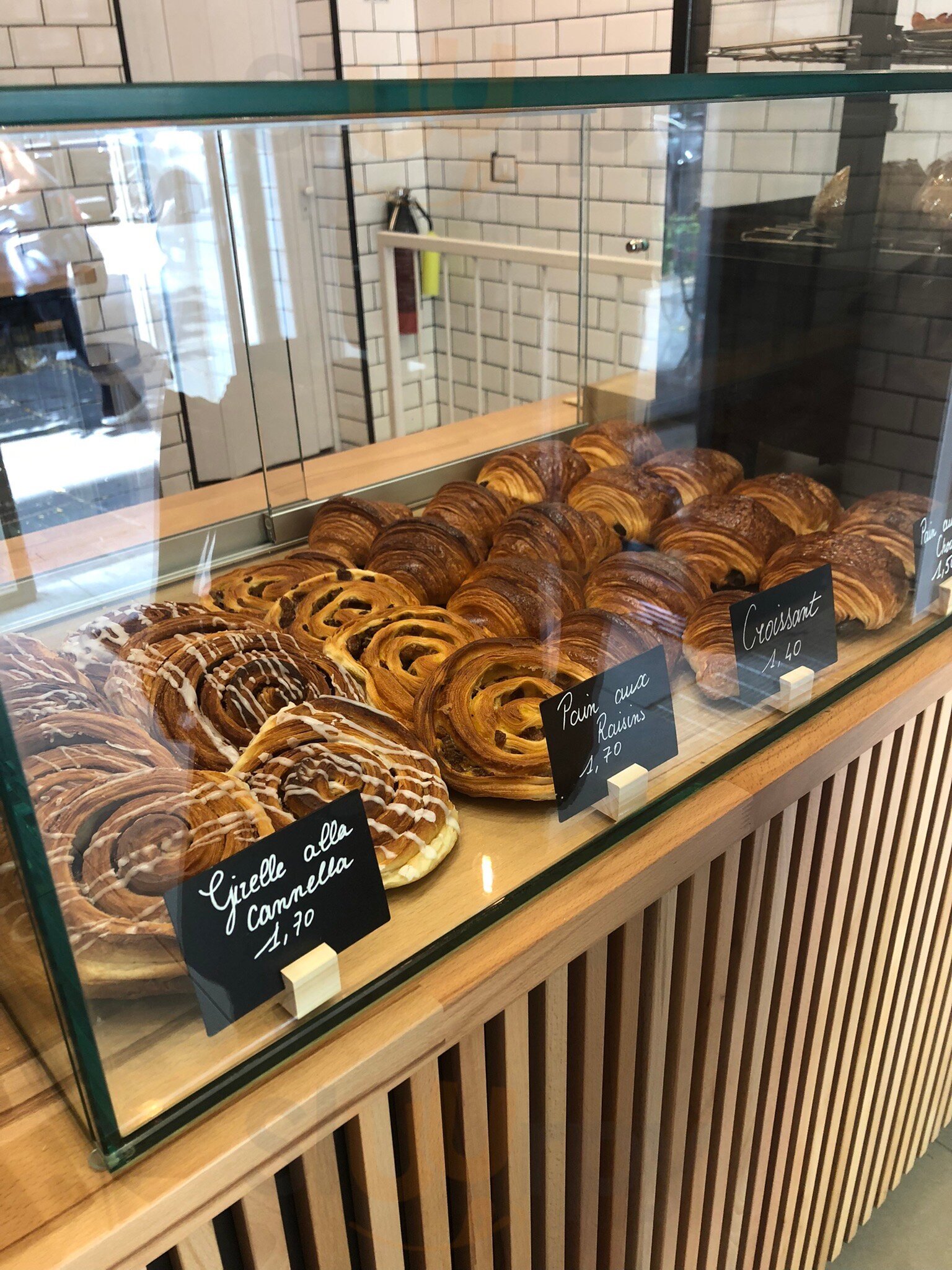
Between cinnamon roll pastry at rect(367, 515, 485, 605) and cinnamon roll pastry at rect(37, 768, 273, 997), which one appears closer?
cinnamon roll pastry at rect(37, 768, 273, 997)

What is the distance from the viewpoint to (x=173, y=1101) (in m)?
0.57

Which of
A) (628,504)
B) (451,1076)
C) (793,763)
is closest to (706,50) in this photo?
(628,504)

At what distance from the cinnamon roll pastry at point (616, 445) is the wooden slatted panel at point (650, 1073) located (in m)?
0.65

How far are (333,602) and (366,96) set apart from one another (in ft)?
1.54

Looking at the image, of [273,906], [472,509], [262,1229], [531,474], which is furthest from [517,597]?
[262,1229]

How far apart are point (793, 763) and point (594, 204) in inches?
30.2

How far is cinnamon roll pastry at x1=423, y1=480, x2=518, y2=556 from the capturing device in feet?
3.81

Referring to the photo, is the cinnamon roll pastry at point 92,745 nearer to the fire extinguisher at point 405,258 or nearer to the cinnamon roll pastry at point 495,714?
the cinnamon roll pastry at point 495,714

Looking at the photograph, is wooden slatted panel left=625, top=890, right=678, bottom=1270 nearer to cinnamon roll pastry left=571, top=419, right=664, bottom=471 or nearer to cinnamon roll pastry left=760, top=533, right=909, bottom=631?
cinnamon roll pastry left=760, top=533, right=909, bottom=631

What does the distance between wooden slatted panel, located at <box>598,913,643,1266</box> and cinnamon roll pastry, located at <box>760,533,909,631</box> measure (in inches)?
15.8

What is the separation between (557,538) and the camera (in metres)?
1.11

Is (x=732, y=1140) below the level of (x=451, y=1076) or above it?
below

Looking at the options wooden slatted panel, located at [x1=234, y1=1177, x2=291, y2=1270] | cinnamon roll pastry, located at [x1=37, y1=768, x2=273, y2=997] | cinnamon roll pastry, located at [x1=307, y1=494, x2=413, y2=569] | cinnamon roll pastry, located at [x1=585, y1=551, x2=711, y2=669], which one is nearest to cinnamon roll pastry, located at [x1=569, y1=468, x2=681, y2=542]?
cinnamon roll pastry, located at [x1=585, y1=551, x2=711, y2=669]

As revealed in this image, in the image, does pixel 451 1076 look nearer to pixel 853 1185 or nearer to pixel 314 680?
pixel 314 680
